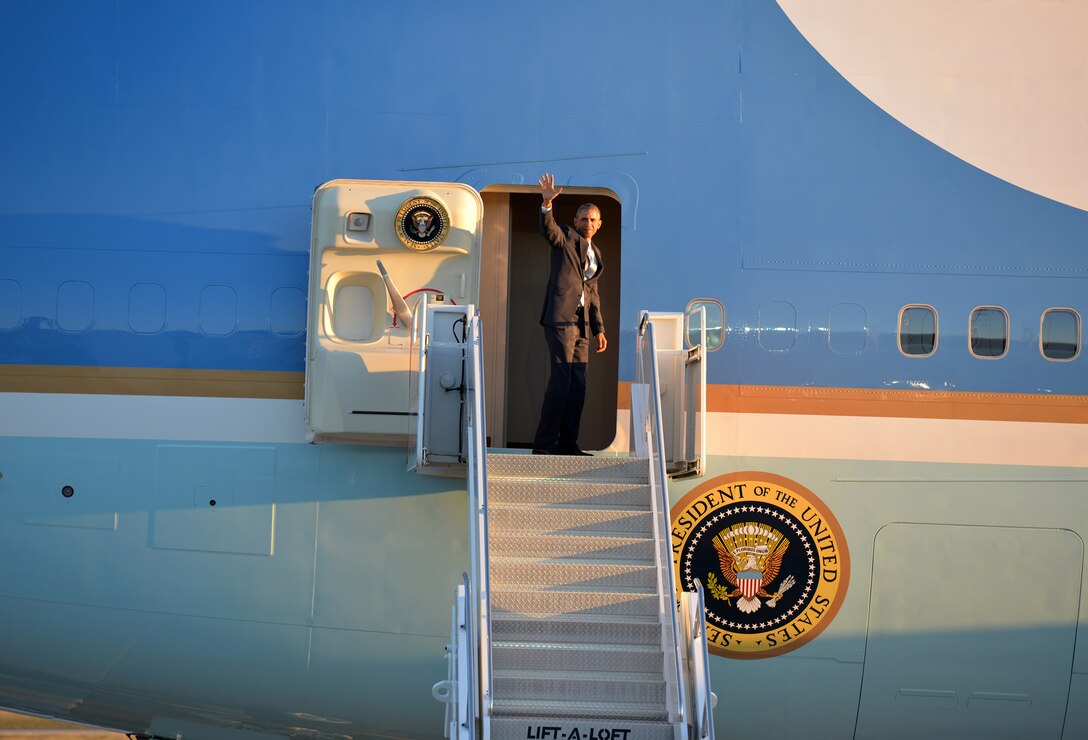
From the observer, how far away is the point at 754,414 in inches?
276

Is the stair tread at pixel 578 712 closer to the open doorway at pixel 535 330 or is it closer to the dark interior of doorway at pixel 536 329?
the open doorway at pixel 535 330

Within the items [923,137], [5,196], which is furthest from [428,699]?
[923,137]

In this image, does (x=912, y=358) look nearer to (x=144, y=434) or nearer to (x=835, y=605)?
(x=835, y=605)

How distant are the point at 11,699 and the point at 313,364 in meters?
3.44

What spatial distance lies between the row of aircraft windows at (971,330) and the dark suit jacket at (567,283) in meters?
0.73

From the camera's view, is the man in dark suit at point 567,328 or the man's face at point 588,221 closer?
the man in dark suit at point 567,328

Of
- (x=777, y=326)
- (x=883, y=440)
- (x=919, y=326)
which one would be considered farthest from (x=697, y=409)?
(x=919, y=326)

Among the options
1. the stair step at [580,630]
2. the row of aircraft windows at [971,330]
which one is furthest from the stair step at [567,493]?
the row of aircraft windows at [971,330]

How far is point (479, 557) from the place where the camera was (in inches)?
214

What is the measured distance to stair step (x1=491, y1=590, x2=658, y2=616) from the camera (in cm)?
569

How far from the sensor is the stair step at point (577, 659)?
18.2 ft

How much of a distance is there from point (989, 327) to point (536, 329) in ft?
11.9

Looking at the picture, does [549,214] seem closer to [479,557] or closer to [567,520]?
[567,520]

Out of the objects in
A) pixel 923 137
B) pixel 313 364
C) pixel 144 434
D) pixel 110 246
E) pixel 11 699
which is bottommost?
pixel 11 699
